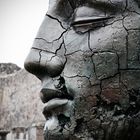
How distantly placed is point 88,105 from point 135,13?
15.3 inches

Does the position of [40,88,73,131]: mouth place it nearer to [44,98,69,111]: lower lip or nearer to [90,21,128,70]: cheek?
[44,98,69,111]: lower lip

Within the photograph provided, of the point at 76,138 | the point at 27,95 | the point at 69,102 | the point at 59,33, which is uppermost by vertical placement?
the point at 59,33

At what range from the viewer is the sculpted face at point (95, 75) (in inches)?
79.5

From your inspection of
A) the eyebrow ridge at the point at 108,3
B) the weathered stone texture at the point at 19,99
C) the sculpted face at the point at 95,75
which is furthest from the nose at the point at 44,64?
the weathered stone texture at the point at 19,99

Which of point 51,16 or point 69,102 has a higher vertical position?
point 51,16

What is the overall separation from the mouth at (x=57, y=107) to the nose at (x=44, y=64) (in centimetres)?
8

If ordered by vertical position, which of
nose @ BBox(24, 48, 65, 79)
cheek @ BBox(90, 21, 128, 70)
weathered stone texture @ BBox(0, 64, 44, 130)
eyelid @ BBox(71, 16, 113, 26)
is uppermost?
eyelid @ BBox(71, 16, 113, 26)

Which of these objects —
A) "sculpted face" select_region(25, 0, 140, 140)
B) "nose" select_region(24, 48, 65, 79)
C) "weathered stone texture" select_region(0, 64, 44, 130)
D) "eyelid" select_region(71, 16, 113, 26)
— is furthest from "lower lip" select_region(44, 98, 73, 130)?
"weathered stone texture" select_region(0, 64, 44, 130)

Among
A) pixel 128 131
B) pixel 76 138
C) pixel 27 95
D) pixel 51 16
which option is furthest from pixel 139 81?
pixel 27 95

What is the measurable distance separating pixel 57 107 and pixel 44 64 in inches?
7.2

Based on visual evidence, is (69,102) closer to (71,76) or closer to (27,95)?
(71,76)

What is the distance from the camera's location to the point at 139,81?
2.03 m

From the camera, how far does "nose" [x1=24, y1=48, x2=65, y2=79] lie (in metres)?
2.09

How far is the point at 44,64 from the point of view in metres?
2.10
